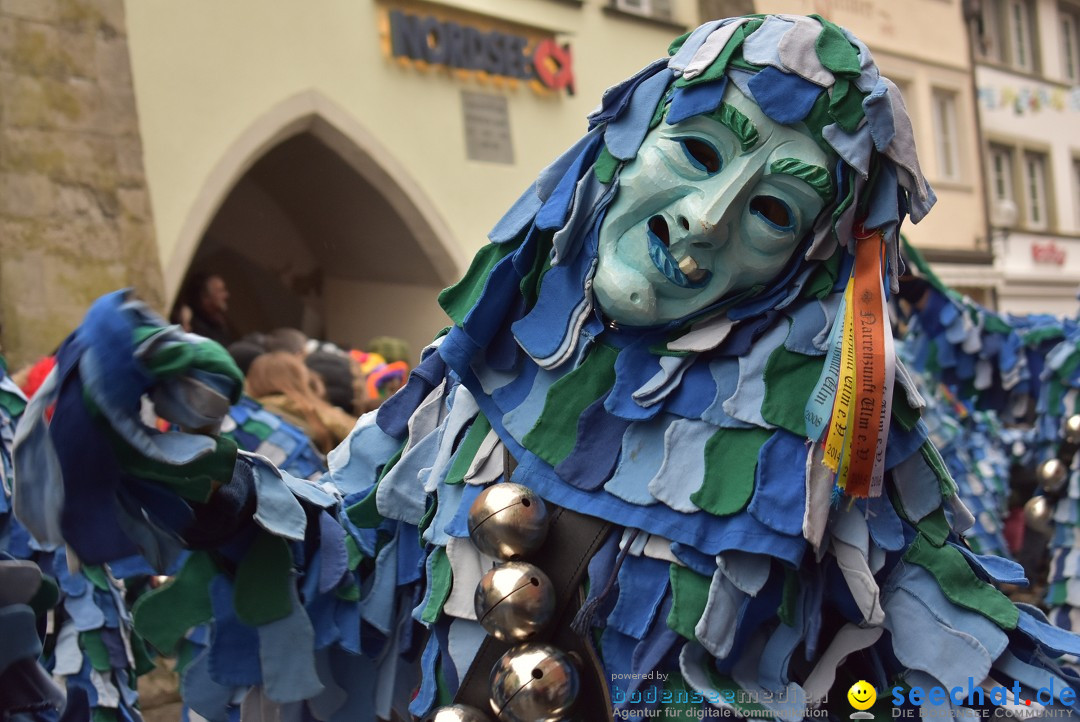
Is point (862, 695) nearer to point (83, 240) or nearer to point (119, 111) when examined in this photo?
point (83, 240)

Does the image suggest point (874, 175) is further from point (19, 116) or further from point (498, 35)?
point (498, 35)

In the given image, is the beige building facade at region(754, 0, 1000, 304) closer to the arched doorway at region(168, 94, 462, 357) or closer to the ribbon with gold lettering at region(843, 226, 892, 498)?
the arched doorway at region(168, 94, 462, 357)

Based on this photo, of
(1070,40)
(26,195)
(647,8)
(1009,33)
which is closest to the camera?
(26,195)

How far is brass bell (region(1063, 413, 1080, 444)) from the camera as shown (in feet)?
14.2

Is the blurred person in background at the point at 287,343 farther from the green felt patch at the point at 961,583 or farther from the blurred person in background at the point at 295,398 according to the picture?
the green felt patch at the point at 961,583

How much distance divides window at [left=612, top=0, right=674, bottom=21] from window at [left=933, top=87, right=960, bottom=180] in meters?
6.95

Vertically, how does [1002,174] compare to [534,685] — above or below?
above

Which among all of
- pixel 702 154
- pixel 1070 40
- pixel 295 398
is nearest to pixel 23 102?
pixel 295 398

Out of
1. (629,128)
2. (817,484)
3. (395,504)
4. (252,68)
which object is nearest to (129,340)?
(395,504)

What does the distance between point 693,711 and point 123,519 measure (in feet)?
2.70

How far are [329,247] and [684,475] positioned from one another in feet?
30.7

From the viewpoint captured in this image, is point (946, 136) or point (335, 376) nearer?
point (335, 376)

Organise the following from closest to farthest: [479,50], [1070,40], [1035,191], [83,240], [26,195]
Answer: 1. [26,195]
2. [83,240]
3. [479,50]
4. [1035,191]
5. [1070,40]

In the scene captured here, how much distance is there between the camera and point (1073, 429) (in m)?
4.36
